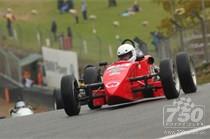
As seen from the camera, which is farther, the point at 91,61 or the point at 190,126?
the point at 91,61

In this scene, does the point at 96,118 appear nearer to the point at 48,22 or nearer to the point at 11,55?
the point at 11,55

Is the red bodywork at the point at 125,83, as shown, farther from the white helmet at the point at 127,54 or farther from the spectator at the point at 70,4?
the spectator at the point at 70,4

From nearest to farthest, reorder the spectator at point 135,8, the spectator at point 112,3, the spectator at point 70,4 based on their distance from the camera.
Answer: the spectator at point 135,8 → the spectator at point 70,4 → the spectator at point 112,3

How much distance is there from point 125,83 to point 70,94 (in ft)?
3.71

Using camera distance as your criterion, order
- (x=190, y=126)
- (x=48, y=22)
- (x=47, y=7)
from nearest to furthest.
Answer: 1. (x=190, y=126)
2. (x=48, y=22)
3. (x=47, y=7)

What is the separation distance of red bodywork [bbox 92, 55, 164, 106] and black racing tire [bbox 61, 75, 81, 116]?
55 cm

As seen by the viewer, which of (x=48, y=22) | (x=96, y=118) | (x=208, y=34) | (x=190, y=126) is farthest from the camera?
(x=48, y=22)

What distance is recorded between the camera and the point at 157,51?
1276 inches

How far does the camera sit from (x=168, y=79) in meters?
14.5

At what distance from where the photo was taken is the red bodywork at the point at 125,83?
48.3 feet

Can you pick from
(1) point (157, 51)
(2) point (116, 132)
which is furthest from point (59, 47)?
(2) point (116, 132)

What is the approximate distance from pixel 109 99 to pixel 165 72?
1.08 m

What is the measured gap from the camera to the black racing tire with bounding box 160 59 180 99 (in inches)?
572

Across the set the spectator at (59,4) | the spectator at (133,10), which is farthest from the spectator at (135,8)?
the spectator at (59,4)
